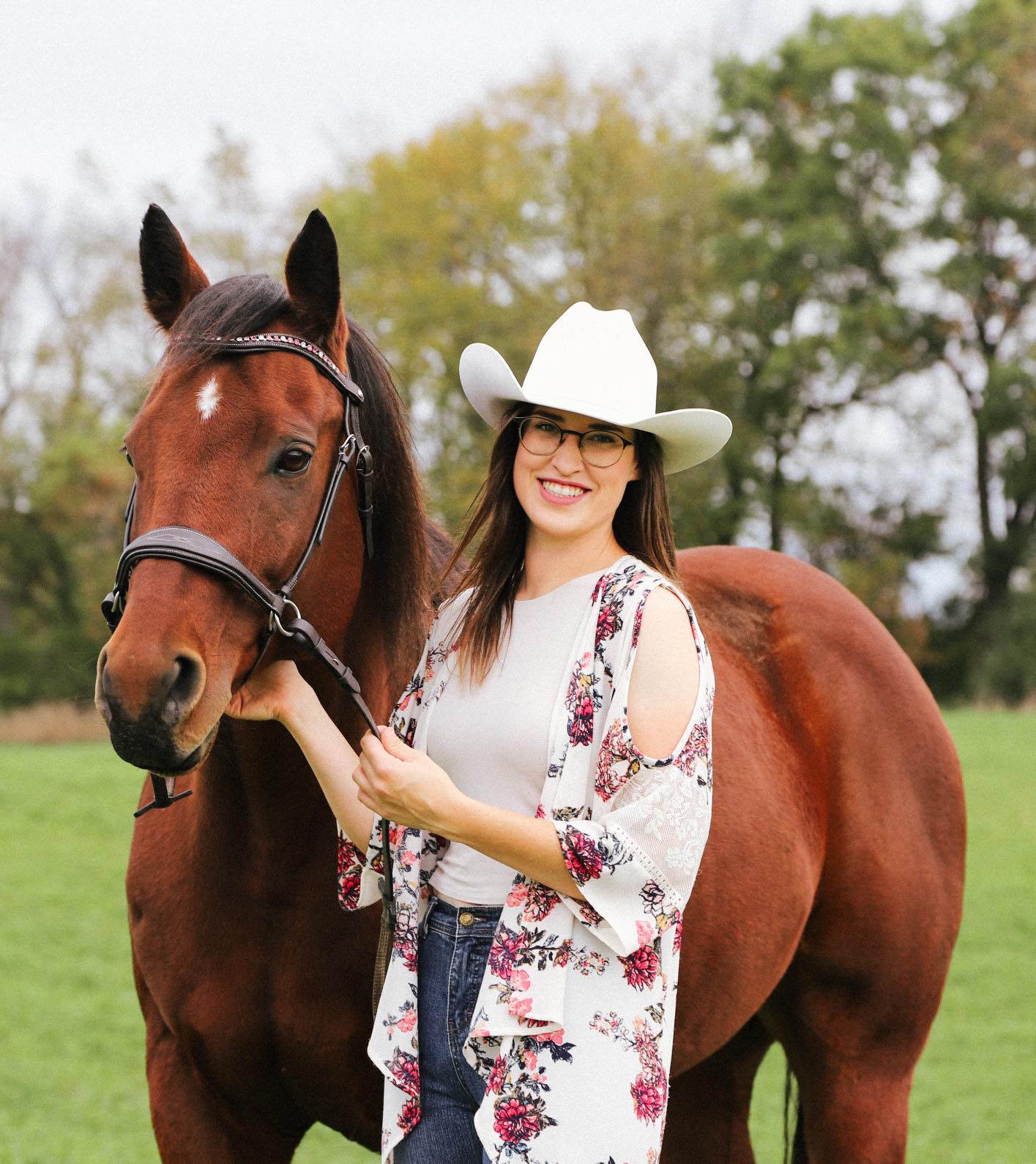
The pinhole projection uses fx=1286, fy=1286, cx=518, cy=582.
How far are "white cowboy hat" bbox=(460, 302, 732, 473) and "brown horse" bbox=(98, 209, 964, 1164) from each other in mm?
291

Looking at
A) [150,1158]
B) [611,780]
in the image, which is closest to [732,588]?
[611,780]

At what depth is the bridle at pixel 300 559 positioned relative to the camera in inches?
77.1

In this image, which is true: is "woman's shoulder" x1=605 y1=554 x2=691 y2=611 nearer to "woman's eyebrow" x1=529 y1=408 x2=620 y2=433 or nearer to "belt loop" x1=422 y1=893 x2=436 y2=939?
"woman's eyebrow" x1=529 y1=408 x2=620 y2=433

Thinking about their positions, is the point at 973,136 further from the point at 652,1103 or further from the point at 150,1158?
the point at 652,1103

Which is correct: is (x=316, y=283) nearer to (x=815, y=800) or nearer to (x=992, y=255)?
(x=815, y=800)

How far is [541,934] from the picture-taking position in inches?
78.4

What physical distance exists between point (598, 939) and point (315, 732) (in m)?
0.62

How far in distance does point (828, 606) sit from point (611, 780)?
76.5 inches

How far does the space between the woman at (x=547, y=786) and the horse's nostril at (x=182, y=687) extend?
0.97 ft

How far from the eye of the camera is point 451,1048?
83.6 inches

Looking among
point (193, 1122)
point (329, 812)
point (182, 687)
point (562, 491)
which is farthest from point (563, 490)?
point (193, 1122)

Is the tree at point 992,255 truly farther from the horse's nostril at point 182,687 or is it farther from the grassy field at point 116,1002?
the horse's nostril at point 182,687

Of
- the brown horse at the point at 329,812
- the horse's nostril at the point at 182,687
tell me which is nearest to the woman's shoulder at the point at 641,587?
the brown horse at the point at 329,812

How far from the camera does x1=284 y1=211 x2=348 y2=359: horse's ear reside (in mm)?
2273
